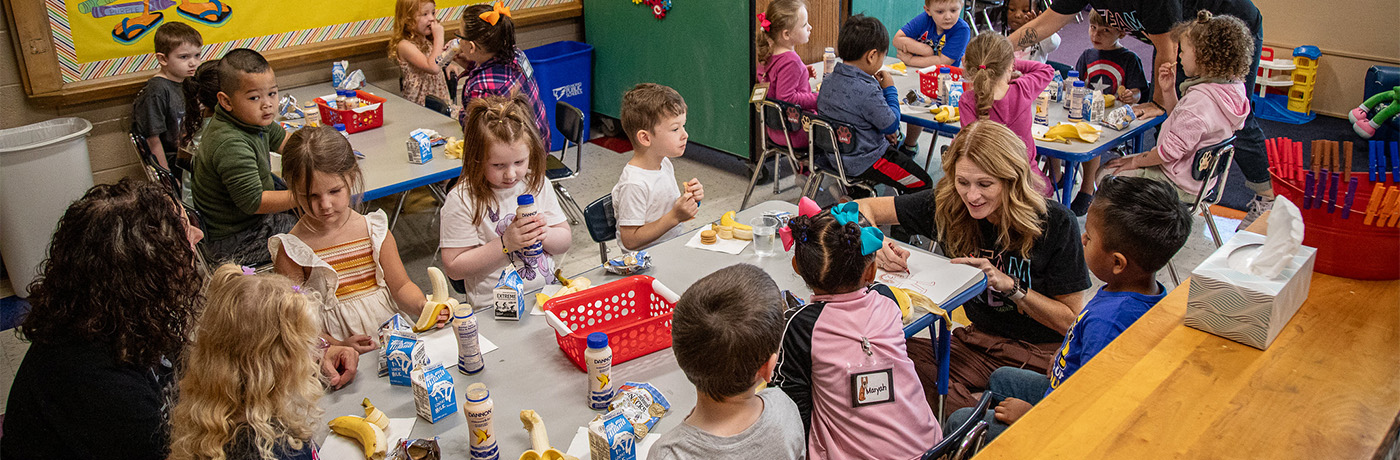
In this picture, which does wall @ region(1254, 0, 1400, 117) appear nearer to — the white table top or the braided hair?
the white table top

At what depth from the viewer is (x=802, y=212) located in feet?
9.57

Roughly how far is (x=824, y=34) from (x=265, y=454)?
496 cm

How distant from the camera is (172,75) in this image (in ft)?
15.9

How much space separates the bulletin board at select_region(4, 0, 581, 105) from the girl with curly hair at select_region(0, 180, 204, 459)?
12.1 ft

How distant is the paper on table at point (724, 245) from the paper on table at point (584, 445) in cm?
113

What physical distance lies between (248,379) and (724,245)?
5.60 feet

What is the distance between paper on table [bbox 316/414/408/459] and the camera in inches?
79.5

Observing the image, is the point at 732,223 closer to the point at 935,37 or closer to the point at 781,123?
the point at 781,123

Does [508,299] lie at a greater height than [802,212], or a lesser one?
lesser

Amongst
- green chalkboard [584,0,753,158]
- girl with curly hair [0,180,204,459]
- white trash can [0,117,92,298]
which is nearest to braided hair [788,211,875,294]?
girl with curly hair [0,180,204,459]

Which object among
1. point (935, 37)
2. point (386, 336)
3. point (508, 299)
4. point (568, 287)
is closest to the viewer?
point (386, 336)

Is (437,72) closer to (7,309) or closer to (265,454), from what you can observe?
(7,309)

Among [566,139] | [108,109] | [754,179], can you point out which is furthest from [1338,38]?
[108,109]

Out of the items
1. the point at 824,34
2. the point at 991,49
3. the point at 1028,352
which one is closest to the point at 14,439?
the point at 1028,352
